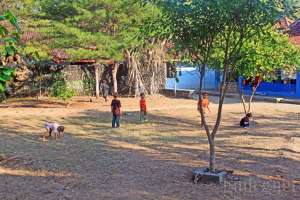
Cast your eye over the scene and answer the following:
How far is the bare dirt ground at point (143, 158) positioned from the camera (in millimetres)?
8148

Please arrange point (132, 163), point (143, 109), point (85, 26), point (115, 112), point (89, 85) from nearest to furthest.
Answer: point (132, 163) < point (115, 112) < point (143, 109) < point (85, 26) < point (89, 85)

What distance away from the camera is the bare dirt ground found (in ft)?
26.7

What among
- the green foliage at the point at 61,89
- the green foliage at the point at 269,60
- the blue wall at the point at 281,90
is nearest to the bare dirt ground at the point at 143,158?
the green foliage at the point at 269,60

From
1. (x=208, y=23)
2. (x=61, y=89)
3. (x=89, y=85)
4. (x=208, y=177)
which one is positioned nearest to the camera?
(x=208, y=23)

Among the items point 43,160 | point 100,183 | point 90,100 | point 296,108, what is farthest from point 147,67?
point 100,183

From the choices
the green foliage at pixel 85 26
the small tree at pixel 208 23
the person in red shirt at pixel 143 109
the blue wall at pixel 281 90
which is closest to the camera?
the small tree at pixel 208 23

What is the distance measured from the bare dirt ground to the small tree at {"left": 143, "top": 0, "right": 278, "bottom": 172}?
1.15 meters

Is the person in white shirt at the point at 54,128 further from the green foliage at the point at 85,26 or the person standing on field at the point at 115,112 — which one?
the green foliage at the point at 85,26

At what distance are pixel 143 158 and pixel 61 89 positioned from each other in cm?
1642

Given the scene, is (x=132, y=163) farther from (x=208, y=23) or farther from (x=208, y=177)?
(x=208, y=23)

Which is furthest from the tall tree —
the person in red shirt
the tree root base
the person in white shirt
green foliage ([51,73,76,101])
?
the tree root base

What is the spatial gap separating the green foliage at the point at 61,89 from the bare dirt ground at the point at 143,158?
5632 millimetres

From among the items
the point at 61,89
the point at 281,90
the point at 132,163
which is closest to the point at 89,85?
the point at 61,89

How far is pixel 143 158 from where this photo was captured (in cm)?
1118
